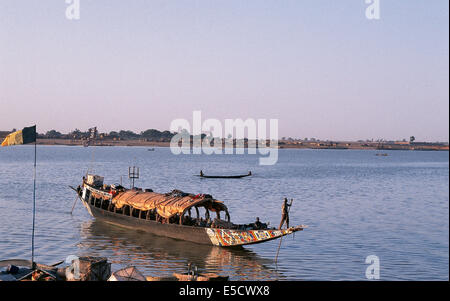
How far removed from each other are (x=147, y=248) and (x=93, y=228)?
327 inches

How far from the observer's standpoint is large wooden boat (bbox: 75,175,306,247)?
28.0m

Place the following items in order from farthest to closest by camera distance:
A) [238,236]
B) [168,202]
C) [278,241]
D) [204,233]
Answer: [278,241]
[168,202]
[204,233]
[238,236]

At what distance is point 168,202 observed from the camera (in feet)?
100

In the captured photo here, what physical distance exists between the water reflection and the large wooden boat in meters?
0.65

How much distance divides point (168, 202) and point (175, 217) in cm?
206

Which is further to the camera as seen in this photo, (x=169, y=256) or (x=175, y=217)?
(x=175, y=217)

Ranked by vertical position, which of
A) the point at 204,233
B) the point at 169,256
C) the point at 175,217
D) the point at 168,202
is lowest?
the point at 169,256

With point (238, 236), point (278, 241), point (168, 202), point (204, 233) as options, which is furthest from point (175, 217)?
point (278, 241)

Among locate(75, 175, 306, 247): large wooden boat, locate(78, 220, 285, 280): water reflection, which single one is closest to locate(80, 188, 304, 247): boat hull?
locate(75, 175, 306, 247): large wooden boat

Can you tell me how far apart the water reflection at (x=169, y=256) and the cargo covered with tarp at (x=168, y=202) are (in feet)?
6.38

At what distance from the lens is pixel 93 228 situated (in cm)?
3609

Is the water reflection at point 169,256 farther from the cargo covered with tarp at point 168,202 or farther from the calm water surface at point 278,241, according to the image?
the cargo covered with tarp at point 168,202

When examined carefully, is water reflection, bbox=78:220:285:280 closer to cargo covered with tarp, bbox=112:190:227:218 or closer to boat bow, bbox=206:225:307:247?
boat bow, bbox=206:225:307:247

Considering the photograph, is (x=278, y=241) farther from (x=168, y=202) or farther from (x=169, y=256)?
(x=169, y=256)
